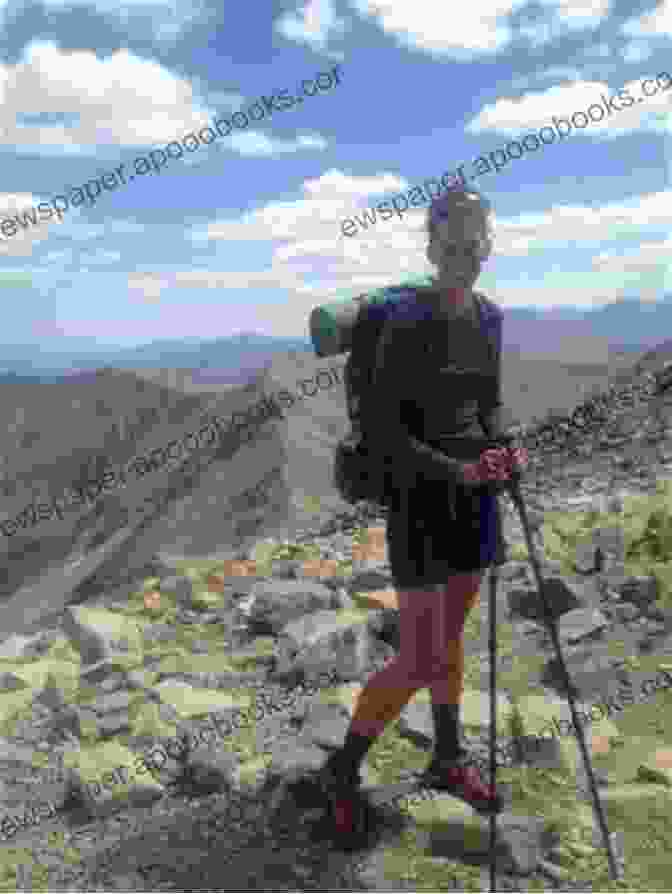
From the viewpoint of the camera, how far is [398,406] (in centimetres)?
438

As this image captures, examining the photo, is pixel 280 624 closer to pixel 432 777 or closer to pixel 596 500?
pixel 432 777

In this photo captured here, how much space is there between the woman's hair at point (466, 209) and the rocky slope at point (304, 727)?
2.80 m

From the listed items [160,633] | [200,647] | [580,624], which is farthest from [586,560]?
[160,633]

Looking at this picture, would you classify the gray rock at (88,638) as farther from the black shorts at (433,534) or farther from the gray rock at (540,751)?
the black shorts at (433,534)

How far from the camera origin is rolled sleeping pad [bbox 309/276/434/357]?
14.8ft

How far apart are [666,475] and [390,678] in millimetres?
10006

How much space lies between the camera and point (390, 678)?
477cm

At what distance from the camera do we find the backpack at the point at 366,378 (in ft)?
14.7

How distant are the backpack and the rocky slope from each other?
180cm

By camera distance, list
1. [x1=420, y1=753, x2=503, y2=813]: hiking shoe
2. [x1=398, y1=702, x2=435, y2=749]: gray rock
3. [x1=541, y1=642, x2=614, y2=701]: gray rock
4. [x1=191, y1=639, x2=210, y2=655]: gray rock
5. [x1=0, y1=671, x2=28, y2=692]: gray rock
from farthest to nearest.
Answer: [x1=191, y1=639, x2=210, y2=655]: gray rock, [x1=0, y1=671, x2=28, y2=692]: gray rock, [x1=541, y1=642, x2=614, y2=701]: gray rock, [x1=398, y1=702, x2=435, y2=749]: gray rock, [x1=420, y1=753, x2=503, y2=813]: hiking shoe

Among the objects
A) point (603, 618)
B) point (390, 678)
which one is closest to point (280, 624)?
point (603, 618)

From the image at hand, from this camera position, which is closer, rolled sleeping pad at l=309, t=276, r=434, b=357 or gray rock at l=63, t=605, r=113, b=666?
rolled sleeping pad at l=309, t=276, r=434, b=357

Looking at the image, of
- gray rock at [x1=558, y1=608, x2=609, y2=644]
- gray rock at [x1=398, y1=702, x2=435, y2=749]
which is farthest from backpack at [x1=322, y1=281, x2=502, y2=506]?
gray rock at [x1=558, y1=608, x2=609, y2=644]

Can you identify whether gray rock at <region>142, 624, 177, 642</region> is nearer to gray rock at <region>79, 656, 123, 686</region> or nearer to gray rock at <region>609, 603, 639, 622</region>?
gray rock at <region>79, 656, 123, 686</region>
